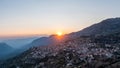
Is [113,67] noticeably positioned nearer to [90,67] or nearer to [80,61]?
[90,67]

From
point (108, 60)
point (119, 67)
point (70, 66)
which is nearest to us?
point (119, 67)

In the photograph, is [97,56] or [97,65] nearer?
[97,65]

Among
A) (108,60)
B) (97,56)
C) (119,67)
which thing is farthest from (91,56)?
(119,67)

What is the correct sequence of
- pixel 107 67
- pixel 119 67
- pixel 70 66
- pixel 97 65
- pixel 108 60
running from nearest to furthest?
1. pixel 119 67
2. pixel 107 67
3. pixel 97 65
4. pixel 108 60
5. pixel 70 66

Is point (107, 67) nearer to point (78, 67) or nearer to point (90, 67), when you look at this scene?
point (90, 67)

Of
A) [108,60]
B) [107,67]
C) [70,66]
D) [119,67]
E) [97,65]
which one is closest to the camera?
[119,67]

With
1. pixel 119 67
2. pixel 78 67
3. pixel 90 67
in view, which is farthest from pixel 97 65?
pixel 119 67

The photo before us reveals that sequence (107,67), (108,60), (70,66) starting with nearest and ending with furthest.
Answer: (107,67) → (108,60) → (70,66)

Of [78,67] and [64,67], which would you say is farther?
[64,67]

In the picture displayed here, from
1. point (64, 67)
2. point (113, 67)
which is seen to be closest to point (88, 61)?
point (64, 67)
